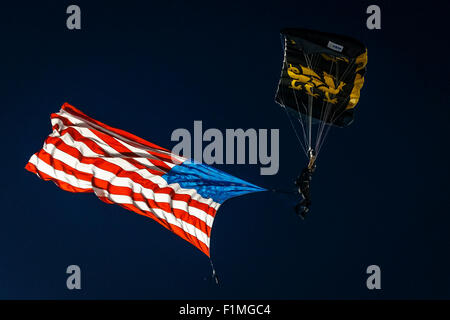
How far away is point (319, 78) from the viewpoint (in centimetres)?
1251

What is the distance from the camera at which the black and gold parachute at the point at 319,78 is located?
11.3 m

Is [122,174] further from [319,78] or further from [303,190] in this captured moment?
[319,78]

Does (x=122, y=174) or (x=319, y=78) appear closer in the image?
(x=122, y=174)

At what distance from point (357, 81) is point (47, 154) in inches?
258

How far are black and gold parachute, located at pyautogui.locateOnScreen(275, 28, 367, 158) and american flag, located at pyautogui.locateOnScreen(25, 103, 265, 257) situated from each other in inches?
94.5

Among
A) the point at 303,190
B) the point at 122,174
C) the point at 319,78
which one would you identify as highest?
the point at 319,78

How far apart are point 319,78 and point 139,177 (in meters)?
4.50

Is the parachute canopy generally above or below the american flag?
above

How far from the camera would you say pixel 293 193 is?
10742 mm

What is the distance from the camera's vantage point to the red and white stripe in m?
10.9

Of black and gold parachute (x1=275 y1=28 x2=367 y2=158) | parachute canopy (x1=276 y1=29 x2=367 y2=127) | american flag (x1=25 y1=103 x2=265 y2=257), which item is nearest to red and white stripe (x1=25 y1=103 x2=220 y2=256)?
american flag (x1=25 y1=103 x2=265 y2=257)

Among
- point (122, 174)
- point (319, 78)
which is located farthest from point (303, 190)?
point (122, 174)

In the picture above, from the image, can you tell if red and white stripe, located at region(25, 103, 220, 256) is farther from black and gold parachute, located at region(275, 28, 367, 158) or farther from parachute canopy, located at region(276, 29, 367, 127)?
parachute canopy, located at region(276, 29, 367, 127)

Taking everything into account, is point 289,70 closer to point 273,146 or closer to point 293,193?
point 293,193
